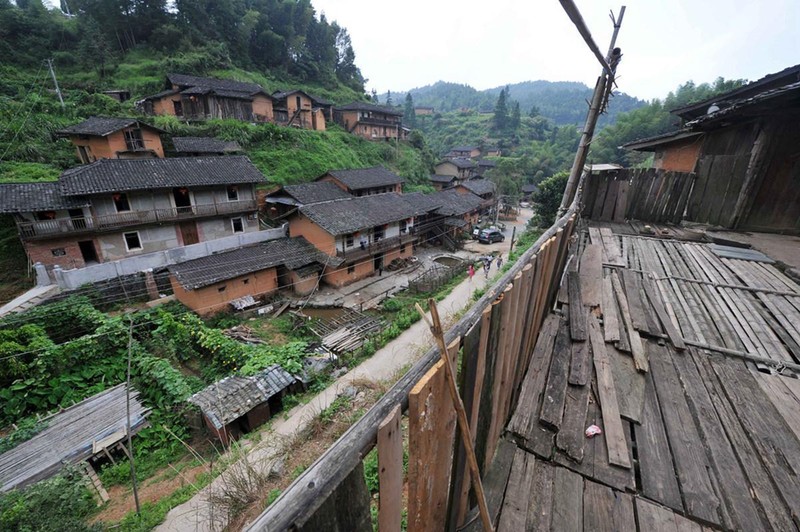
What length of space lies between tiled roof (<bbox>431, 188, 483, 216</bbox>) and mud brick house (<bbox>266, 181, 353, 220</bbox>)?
976 cm

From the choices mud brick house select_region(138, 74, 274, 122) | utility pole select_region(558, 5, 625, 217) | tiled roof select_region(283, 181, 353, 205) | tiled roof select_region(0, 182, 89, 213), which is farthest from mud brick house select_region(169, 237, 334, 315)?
mud brick house select_region(138, 74, 274, 122)

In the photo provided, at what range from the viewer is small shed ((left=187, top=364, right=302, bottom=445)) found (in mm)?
8828

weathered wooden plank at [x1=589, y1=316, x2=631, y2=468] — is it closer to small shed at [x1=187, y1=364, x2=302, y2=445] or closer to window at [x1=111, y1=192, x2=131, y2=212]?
small shed at [x1=187, y1=364, x2=302, y2=445]

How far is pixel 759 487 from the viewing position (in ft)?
6.74

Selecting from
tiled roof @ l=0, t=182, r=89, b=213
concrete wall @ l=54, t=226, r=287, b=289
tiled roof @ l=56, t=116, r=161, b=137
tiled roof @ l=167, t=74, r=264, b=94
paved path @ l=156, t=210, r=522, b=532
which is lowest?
paved path @ l=156, t=210, r=522, b=532

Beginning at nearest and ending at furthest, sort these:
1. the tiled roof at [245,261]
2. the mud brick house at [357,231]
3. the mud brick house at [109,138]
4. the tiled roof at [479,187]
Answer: the tiled roof at [245,261], the mud brick house at [357,231], the mud brick house at [109,138], the tiled roof at [479,187]

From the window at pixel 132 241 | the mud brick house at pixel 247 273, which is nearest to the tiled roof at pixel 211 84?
the window at pixel 132 241

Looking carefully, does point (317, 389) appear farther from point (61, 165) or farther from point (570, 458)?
point (61, 165)

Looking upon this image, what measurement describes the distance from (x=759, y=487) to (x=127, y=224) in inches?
911

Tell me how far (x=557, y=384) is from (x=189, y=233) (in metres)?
22.8

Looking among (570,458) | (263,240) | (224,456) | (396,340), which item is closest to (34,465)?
(224,456)

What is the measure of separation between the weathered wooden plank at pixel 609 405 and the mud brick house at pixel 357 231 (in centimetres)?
1701

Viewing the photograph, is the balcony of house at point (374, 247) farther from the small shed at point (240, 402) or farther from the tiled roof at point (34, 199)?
the tiled roof at point (34, 199)

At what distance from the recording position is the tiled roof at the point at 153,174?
15.7 metres
